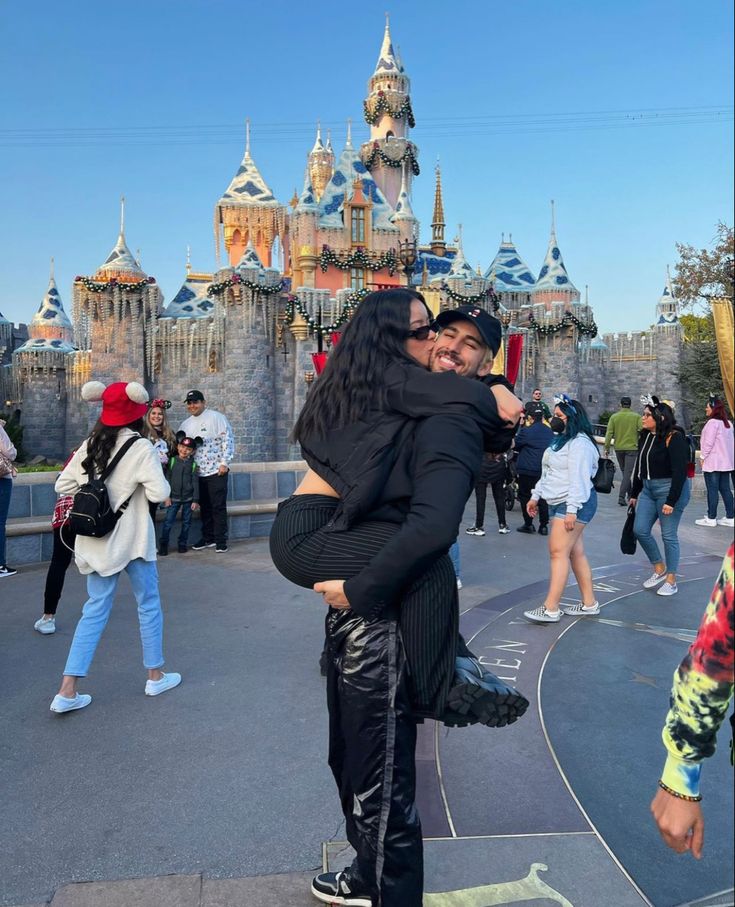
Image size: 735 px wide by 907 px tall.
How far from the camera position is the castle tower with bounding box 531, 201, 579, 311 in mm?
28172

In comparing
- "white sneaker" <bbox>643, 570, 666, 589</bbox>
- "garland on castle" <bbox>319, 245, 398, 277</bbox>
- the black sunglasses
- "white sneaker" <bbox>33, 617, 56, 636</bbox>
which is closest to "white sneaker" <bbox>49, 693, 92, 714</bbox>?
"white sneaker" <bbox>33, 617, 56, 636</bbox>

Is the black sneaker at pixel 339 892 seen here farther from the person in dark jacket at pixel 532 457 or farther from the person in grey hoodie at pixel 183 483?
the person in dark jacket at pixel 532 457

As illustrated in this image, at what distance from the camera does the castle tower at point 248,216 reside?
99.8 feet

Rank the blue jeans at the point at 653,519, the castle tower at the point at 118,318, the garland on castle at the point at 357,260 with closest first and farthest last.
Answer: the blue jeans at the point at 653,519, the castle tower at the point at 118,318, the garland on castle at the point at 357,260

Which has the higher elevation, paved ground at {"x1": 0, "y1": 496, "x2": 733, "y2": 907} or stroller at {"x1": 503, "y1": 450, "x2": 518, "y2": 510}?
stroller at {"x1": 503, "y1": 450, "x2": 518, "y2": 510}

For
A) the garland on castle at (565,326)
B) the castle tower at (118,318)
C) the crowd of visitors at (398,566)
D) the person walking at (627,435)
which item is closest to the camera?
the crowd of visitors at (398,566)

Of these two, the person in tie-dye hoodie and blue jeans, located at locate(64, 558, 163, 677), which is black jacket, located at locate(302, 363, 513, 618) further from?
blue jeans, located at locate(64, 558, 163, 677)

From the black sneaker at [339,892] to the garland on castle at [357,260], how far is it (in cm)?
2764

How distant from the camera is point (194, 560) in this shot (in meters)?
6.71

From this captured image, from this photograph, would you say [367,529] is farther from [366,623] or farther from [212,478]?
[212,478]

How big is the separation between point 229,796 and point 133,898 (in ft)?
1.95

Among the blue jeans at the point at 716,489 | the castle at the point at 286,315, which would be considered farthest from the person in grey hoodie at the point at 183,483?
the castle at the point at 286,315

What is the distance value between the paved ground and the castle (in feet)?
65.4

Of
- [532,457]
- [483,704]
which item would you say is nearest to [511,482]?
[532,457]
